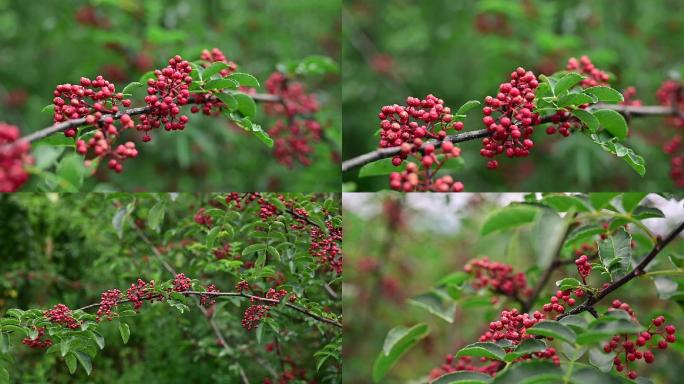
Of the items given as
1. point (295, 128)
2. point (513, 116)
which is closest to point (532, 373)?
point (513, 116)

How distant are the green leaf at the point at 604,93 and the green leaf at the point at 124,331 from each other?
133 cm

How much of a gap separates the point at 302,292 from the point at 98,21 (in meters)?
2.07

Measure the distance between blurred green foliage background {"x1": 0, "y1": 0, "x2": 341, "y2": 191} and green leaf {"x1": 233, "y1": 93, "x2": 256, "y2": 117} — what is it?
1286mm

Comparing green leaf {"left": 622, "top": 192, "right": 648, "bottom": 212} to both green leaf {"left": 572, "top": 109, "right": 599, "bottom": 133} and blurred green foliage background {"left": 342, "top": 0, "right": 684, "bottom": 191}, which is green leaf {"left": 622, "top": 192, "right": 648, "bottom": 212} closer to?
green leaf {"left": 572, "top": 109, "right": 599, "bottom": 133}

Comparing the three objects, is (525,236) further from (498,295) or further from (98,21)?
(98,21)

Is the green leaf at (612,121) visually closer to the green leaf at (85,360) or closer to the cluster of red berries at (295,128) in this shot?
the cluster of red berries at (295,128)

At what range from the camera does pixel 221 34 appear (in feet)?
11.2

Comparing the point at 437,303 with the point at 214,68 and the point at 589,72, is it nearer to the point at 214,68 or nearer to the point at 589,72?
the point at 589,72

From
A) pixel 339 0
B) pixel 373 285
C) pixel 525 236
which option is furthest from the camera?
pixel 339 0

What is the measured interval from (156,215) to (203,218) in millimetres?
145

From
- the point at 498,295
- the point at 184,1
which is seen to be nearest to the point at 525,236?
the point at 498,295

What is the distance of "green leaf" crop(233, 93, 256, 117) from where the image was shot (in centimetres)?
→ 145

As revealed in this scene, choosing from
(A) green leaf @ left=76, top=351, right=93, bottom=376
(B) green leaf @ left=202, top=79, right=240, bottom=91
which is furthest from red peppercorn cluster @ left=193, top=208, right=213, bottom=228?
(B) green leaf @ left=202, top=79, right=240, bottom=91

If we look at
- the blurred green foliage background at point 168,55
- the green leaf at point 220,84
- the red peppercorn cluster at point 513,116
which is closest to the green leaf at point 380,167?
the red peppercorn cluster at point 513,116
